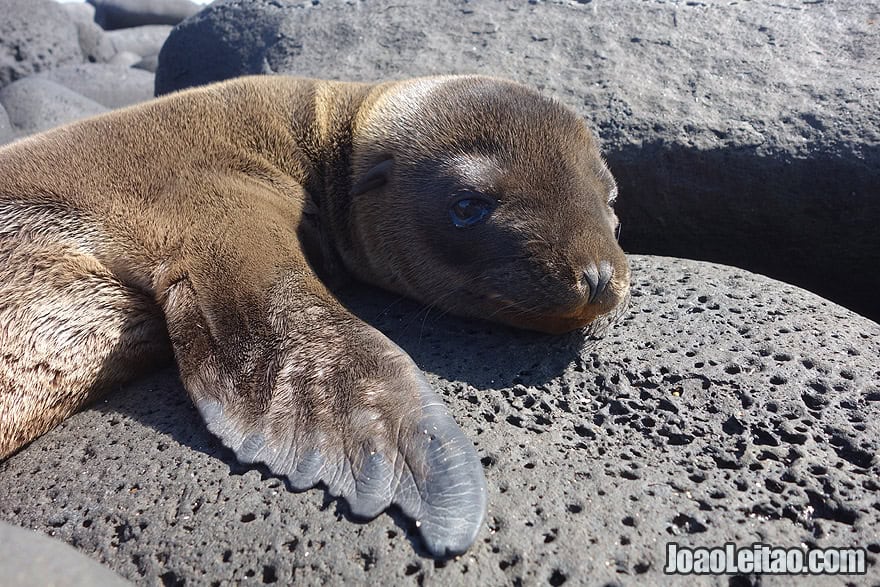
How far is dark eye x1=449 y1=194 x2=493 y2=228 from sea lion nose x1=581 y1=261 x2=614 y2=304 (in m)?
0.58

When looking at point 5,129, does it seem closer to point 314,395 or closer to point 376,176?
point 376,176

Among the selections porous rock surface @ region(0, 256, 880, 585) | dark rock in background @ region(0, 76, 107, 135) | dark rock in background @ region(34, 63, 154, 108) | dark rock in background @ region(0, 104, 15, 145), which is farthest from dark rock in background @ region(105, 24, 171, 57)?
porous rock surface @ region(0, 256, 880, 585)

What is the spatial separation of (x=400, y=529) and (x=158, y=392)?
158cm

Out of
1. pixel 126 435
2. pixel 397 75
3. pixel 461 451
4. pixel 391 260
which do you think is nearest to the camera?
pixel 461 451

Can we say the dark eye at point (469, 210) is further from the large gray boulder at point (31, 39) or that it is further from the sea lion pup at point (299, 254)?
the large gray boulder at point (31, 39)

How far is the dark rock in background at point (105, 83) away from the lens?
10672 millimetres

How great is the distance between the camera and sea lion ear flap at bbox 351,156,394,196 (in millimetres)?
3703

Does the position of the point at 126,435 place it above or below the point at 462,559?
below

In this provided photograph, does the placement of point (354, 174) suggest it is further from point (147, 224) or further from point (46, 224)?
point (46, 224)

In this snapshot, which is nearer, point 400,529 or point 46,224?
point 400,529

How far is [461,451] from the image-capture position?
2.49m

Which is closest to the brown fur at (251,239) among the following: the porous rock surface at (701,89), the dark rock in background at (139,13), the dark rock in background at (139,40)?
the porous rock surface at (701,89)

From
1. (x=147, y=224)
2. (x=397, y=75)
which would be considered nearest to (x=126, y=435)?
(x=147, y=224)

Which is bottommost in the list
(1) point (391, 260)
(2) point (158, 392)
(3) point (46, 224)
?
(2) point (158, 392)
